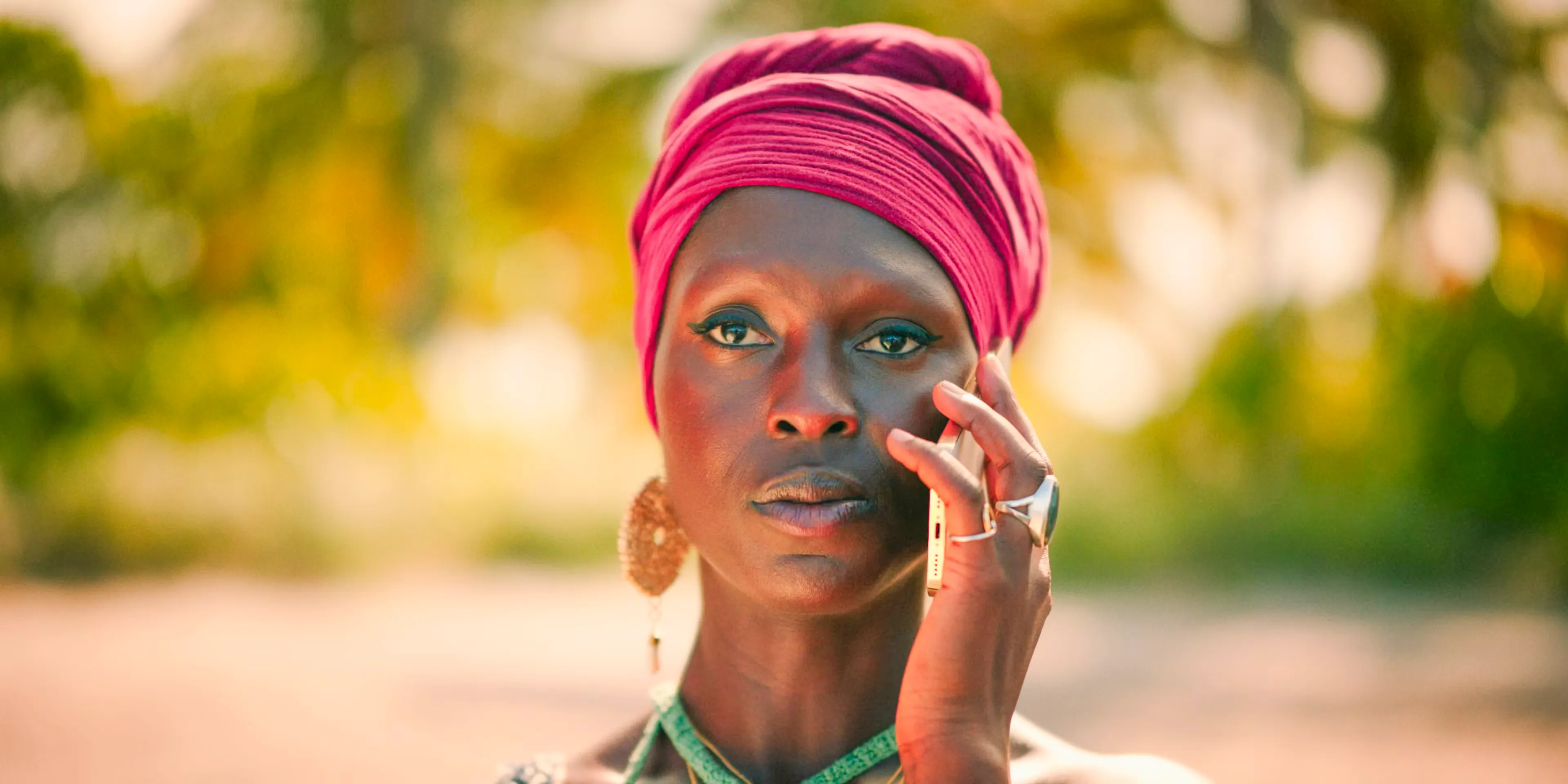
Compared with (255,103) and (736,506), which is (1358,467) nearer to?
(736,506)

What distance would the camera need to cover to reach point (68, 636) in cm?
941

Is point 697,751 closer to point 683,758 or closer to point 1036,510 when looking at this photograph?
point 683,758

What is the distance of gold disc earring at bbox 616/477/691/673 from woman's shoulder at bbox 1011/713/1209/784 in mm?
726

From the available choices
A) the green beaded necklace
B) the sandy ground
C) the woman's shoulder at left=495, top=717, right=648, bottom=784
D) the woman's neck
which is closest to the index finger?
the woman's neck

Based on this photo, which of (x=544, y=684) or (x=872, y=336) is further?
(x=544, y=684)

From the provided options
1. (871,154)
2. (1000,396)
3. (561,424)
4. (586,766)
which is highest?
(561,424)

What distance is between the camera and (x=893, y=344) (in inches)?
79.7

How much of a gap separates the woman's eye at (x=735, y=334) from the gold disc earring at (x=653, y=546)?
418 mm

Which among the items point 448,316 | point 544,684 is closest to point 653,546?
point 544,684

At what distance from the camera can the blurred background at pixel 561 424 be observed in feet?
27.0

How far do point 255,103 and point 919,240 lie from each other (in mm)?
14590

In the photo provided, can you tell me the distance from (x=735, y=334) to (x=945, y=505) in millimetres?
511

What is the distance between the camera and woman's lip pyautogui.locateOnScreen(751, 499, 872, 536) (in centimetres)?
191

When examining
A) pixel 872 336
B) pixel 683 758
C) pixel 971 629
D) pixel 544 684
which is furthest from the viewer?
pixel 544 684
